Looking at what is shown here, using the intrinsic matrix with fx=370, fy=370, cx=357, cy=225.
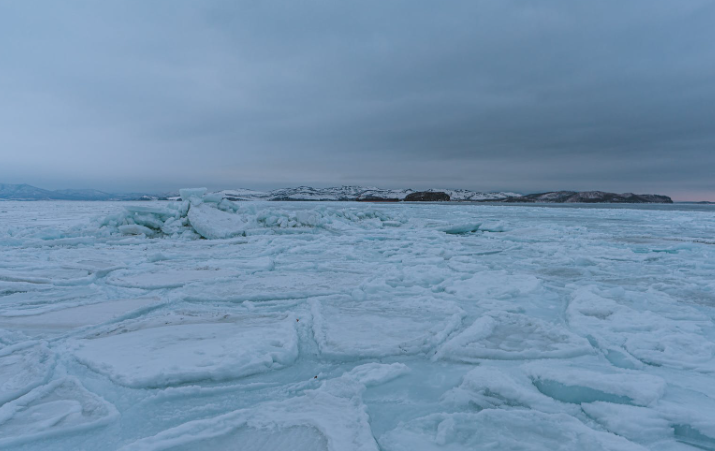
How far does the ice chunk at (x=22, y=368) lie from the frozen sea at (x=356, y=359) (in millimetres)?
12

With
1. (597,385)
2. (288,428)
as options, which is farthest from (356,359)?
(597,385)

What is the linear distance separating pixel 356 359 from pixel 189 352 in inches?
39.8

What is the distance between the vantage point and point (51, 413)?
160 centimetres

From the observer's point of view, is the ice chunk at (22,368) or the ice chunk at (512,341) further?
the ice chunk at (512,341)

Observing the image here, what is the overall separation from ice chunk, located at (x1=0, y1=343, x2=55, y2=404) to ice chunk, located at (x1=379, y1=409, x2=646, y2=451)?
68.7 inches

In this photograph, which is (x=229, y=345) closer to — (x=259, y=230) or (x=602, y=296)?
(x=602, y=296)

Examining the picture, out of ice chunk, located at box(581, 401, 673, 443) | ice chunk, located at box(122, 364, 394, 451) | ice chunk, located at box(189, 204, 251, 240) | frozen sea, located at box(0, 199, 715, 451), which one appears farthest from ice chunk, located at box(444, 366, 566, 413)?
ice chunk, located at box(189, 204, 251, 240)

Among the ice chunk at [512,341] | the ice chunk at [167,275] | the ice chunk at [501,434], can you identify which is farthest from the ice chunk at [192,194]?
the ice chunk at [501,434]

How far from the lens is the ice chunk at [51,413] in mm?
1461

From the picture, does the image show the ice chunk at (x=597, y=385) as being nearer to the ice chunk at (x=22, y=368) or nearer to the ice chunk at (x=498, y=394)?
the ice chunk at (x=498, y=394)

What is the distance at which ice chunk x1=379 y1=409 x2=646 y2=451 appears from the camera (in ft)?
4.65

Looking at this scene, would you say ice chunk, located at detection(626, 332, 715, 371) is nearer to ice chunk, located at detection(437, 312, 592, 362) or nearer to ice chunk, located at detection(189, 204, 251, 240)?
ice chunk, located at detection(437, 312, 592, 362)

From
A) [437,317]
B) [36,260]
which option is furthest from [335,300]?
[36,260]

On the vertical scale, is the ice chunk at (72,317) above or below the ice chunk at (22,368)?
below
